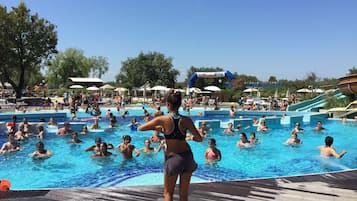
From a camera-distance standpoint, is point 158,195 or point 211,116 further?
point 211,116

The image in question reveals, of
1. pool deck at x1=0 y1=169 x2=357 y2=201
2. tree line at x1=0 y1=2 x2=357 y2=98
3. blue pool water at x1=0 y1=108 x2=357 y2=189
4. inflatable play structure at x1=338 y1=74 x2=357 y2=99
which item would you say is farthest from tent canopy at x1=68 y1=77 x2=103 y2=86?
pool deck at x1=0 y1=169 x2=357 y2=201

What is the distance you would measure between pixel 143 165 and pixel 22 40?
86.0 ft

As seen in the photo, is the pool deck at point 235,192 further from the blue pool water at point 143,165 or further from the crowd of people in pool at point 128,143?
the blue pool water at point 143,165

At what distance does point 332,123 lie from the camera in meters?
17.9

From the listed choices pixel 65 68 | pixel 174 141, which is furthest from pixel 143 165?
pixel 65 68

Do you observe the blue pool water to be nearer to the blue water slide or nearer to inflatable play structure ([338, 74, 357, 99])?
inflatable play structure ([338, 74, 357, 99])

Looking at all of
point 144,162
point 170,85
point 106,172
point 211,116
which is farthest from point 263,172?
point 170,85

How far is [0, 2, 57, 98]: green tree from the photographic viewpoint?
29.0 m

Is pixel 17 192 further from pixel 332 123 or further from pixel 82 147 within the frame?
pixel 332 123

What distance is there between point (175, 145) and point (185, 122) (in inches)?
A: 9.0

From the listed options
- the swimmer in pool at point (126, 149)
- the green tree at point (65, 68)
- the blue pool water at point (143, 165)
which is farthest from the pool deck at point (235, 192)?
the green tree at point (65, 68)

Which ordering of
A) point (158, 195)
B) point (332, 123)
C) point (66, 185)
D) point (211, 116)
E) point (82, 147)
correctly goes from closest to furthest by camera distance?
point (158, 195), point (66, 185), point (82, 147), point (332, 123), point (211, 116)

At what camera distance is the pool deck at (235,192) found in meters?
4.17

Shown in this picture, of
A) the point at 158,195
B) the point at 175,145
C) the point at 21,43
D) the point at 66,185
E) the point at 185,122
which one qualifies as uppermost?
the point at 21,43
